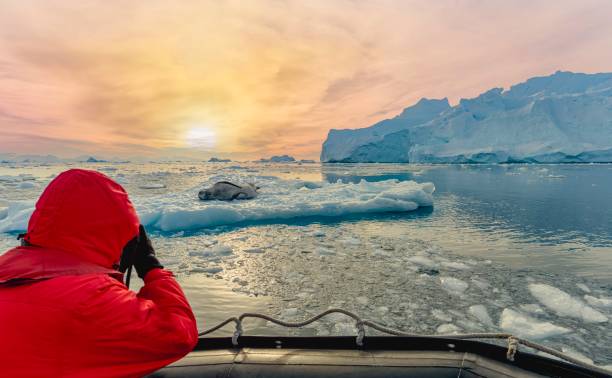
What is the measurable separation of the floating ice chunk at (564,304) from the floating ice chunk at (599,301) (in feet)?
0.36

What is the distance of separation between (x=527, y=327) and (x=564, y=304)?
33.3 inches

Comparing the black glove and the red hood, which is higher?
the red hood

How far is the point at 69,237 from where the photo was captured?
1115 millimetres

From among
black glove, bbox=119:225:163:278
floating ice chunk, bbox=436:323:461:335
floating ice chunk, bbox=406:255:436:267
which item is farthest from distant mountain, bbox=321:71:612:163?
black glove, bbox=119:225:163:278

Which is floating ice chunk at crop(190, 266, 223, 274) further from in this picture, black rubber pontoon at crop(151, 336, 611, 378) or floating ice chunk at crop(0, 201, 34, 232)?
floating ice chunk at crop(0, 201, 34, 232)

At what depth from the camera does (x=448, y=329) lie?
113 inches

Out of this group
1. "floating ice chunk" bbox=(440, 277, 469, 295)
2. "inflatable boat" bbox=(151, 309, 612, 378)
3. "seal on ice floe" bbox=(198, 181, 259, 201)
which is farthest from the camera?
"seal on ice floe" bbox=(198, 181, 259, 201)

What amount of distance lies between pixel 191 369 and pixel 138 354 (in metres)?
0.75

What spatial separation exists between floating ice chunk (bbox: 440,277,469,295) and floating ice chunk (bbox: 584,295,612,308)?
1.19 meters

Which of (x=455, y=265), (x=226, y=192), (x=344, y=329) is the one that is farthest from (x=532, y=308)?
(x=226, y=192)

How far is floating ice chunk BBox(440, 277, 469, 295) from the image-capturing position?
3757mm

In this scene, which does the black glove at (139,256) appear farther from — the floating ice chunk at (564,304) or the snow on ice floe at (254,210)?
the snow on ice floe at (254,210)

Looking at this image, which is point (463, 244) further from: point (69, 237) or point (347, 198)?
point (69, 237)

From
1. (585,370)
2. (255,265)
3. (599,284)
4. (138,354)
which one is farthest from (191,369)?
(599,284)
